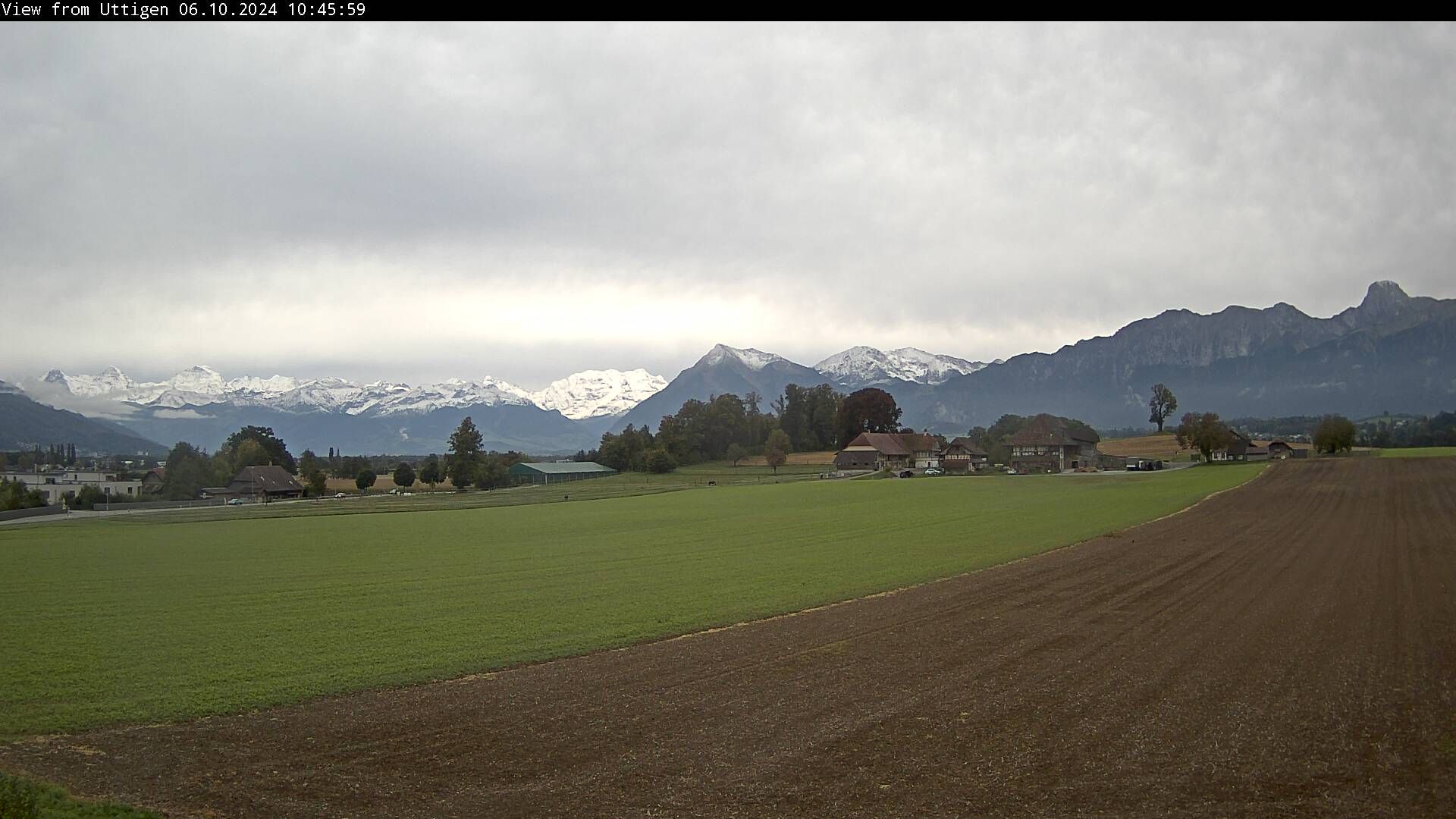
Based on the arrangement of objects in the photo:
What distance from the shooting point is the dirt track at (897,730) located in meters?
10.2

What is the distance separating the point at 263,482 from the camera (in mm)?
123625

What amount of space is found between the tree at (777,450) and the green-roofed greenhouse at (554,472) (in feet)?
93.0

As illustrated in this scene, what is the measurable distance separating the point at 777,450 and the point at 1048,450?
41909 mm

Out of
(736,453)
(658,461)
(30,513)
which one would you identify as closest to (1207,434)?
(736,453)

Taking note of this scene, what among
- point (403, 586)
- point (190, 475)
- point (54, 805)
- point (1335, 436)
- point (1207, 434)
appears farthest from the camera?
point (190, 475)

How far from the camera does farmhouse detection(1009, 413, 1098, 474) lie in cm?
13012

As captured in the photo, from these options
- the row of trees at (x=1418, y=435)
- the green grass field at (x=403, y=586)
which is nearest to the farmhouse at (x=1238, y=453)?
the row of trees at (x=1418, y=435)

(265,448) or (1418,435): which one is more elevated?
(265,448)

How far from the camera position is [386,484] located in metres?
161

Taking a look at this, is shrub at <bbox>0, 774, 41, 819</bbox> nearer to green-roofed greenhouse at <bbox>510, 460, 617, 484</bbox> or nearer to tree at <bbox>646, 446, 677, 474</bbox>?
tree at <bbox>646, 446, 677, 474</bbox>

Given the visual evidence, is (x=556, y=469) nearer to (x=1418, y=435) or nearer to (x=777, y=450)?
(x=777, y=450)
